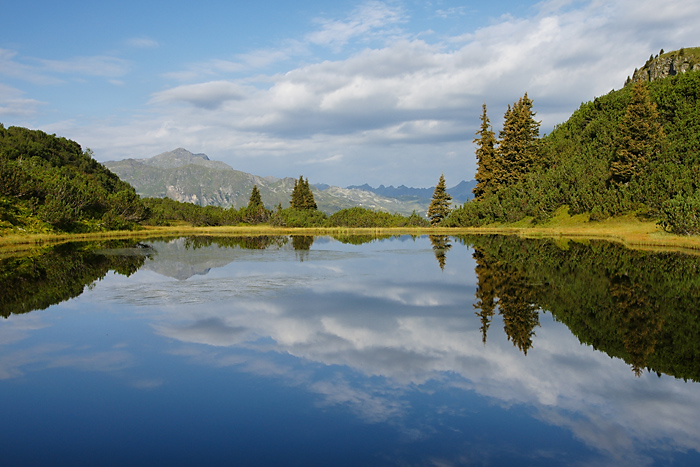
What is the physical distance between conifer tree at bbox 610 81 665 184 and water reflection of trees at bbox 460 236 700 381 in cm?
4123

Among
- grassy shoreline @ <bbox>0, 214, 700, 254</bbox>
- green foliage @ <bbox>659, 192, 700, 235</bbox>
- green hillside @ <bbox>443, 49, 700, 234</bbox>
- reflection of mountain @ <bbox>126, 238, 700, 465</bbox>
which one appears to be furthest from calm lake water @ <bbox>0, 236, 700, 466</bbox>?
green hillside @ <bbox>443, 49, 700, 234</bbox>

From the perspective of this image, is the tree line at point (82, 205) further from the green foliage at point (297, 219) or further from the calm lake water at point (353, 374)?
the calm lake water at point (353, 374)

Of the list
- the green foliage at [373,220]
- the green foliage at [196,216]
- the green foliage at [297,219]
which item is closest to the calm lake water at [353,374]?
the green foliage at [373,220]

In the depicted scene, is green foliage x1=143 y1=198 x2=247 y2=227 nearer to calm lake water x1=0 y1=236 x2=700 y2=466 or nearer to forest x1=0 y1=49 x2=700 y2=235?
forest x1=0 y1=49 x2=700 y2=235

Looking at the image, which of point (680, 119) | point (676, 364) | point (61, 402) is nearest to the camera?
point (61, 402)

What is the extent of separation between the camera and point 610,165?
244 feet

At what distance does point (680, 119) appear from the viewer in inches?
2970

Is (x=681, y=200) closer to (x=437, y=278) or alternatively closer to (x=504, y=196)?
(x=437, y=278)

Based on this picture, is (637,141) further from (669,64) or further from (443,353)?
(669,64)

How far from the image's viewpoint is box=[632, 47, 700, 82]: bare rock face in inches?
5153

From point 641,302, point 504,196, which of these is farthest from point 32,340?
point 504,196

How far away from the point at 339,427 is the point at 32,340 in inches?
406

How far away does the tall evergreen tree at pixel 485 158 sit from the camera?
320 feet

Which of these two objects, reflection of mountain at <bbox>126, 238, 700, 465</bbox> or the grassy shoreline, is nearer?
reflection of mountain at <bbox>126, 238, 700, 465</bbox>
